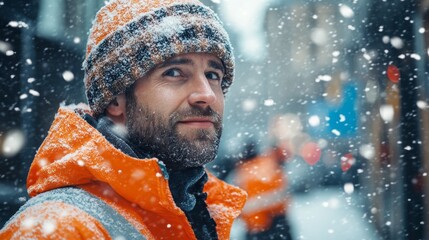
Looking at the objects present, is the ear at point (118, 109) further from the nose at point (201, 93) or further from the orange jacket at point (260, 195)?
the orange jacket at point (260, 195)

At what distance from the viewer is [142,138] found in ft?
7.28

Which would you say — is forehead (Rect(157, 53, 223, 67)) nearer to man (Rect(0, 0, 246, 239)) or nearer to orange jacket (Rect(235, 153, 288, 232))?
man (Rect(0, 0, 246, 239))

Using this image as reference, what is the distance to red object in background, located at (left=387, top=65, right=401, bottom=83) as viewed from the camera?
964 cm

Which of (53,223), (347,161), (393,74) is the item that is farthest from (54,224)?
(347,161)

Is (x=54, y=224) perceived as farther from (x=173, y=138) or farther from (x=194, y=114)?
(x=194, y=114)

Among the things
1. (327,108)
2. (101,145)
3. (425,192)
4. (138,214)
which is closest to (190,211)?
(138,214)

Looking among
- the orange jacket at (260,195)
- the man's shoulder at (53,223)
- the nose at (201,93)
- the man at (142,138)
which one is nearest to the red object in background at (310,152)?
the orange jacket at (260,195)

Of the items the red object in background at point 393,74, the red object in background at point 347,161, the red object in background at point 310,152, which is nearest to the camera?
the red object in background at point 393,74

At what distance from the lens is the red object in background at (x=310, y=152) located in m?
16.8

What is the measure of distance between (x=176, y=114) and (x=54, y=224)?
2.66 feet

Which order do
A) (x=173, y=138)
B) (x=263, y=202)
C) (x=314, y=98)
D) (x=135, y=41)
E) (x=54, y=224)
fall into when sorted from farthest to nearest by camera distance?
(x=314, y=98)
(x=263, y=202)
(x=135, y=41)
(x=173, y=138)
(x=54, y=224)

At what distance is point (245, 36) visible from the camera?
18.6 metres

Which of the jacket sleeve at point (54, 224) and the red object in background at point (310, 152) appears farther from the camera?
the red object in background at point (310, 152)

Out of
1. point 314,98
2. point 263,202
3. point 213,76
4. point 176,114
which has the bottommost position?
point 263,202
